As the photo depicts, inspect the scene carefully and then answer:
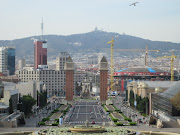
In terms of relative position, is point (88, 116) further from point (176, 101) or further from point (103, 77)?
point (103, 77)

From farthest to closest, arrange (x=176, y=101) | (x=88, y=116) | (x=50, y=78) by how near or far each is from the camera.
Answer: (x=50, y=78), (x=88, y=116), (x=176, y=101)

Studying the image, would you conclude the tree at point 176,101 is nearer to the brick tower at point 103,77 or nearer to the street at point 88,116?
the street at point 88,116

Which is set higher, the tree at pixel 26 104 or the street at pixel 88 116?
the tree at pixel 26 104

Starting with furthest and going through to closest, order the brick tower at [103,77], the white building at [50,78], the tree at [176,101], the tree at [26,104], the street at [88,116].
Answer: the white building at [50,78] → the brick tower at [103,77] → the tree at [26,104] → the street at [88,116] → the tree at [176,101]

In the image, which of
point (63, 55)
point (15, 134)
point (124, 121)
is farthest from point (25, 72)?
point (15, 134)

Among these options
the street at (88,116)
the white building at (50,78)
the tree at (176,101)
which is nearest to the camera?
the tree at (176,101)

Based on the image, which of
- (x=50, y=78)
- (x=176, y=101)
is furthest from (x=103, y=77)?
(x=176, y=101)

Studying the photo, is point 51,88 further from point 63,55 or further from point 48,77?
point 63,55

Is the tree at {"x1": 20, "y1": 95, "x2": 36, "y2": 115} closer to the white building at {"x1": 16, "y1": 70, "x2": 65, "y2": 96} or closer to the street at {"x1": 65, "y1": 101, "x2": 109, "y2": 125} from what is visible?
the street at {"x1": 65, "y1": 101, "x2": 109, "y2": 125}

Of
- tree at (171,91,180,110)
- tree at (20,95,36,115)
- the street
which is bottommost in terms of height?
the street

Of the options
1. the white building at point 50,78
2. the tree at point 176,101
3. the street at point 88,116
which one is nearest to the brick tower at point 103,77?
the street at point 88,116

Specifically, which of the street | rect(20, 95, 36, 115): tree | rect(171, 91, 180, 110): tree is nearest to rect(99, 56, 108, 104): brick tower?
the street
